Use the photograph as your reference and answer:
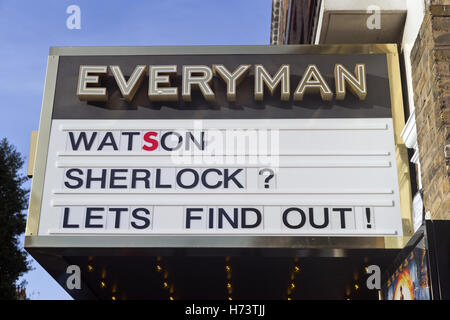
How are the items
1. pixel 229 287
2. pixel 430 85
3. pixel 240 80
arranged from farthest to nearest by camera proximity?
pixel 229 287
pixel 240 80
pixel 430 85

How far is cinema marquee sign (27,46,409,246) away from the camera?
6.65 meters

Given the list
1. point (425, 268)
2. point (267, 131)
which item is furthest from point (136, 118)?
point (425, 268)

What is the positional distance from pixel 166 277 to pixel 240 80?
2.53 meters

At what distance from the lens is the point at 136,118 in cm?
723

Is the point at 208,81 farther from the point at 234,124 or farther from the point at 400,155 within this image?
the point at 400,155

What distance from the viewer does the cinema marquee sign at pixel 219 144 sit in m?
6.65

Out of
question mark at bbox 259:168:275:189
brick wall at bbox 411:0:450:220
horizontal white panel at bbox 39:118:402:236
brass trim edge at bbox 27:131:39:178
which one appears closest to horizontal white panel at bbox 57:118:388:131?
horizontal white panel at bbox 39:118:402:236

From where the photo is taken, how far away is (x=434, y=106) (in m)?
5.69

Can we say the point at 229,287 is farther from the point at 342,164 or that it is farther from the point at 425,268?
the point at 425,268

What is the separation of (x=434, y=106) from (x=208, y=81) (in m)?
2.73

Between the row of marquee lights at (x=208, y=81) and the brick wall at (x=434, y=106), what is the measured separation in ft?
3.73

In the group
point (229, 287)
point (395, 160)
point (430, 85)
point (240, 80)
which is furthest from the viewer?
point (229, 287)

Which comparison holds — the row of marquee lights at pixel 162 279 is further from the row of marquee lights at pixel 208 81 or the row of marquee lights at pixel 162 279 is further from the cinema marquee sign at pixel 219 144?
the row of marquee lights at pixel 208 81

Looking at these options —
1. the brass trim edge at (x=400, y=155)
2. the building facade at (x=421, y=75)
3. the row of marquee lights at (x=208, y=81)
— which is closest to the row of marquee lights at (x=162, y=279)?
the row of marquee lights at (x=208, y=81)
